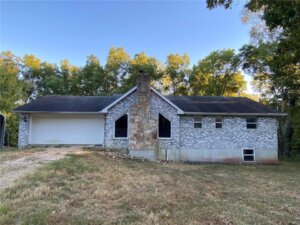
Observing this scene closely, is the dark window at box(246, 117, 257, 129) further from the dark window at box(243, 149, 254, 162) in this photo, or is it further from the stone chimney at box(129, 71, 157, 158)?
the stone chimney at box(129, 71, 157, 158)

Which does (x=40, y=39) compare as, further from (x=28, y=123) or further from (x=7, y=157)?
(x=7, y=157)

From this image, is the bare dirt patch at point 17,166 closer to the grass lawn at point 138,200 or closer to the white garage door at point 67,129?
the grass lawn at point 138,200

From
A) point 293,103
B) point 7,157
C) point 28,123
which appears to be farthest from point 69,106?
point 293,103

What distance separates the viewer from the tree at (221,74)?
25938mm

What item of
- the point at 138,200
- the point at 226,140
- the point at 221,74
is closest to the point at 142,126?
the point at 226,140

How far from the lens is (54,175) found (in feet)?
24.3

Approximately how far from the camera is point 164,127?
568 inches

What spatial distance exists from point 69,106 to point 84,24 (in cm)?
778

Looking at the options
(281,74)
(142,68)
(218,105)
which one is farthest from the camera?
(142,68)

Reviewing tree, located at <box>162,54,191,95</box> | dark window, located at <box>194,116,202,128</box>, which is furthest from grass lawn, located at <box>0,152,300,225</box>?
tree, located at <box>162,54,191,95</box>

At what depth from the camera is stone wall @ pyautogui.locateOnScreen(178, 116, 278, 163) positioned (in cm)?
1464

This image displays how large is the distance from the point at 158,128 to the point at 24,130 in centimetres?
883

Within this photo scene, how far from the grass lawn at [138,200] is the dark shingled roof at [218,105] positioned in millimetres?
7014

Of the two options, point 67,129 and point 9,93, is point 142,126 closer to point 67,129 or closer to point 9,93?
point 67,129
